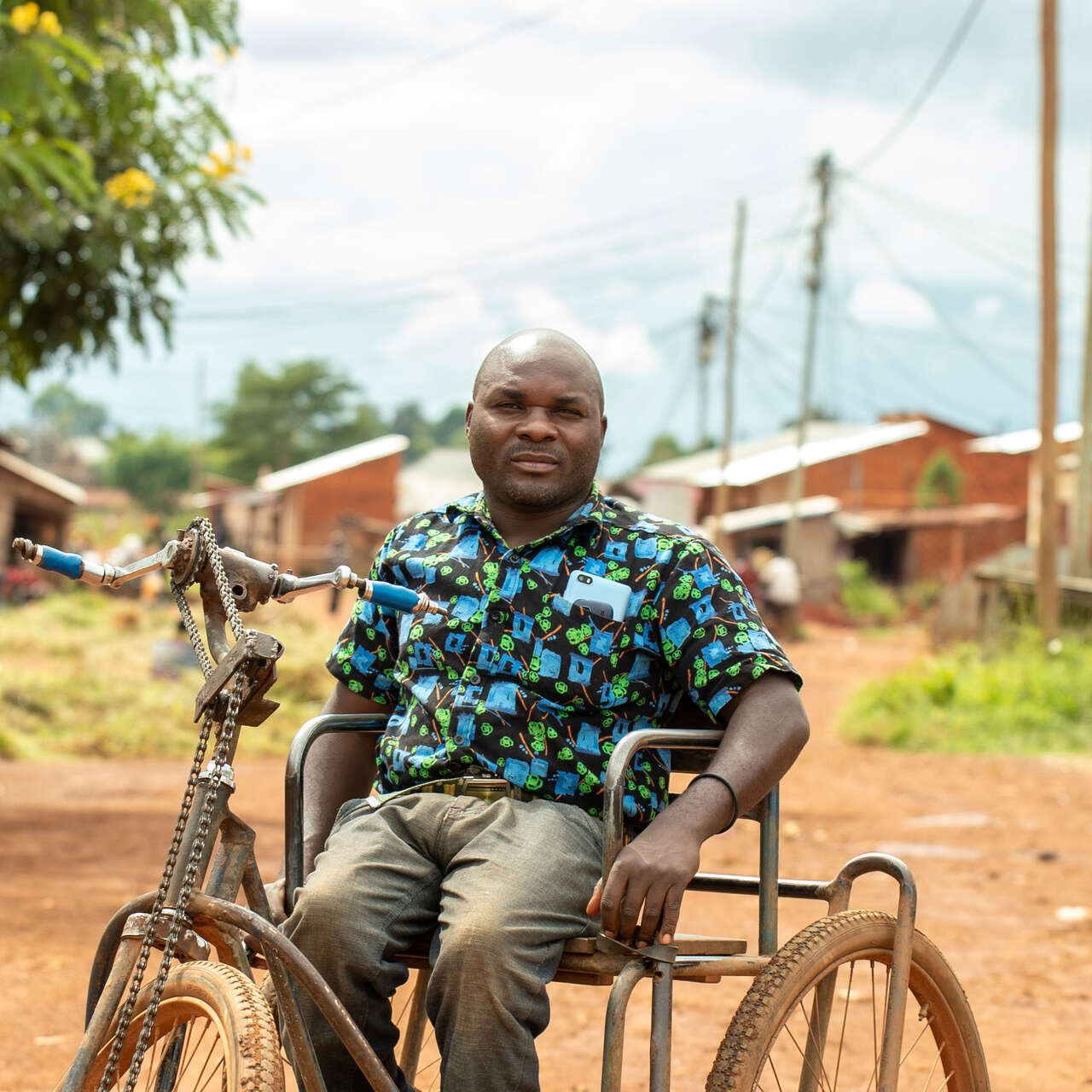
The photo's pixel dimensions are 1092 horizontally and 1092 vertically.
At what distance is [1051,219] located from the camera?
14.0 m

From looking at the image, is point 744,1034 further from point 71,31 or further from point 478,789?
point 71,31

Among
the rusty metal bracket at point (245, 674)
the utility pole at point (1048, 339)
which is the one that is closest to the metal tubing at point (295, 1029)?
the rusty metal bracket at point (245, 674)

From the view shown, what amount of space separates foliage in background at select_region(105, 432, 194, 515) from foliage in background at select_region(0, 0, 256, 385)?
263 ft

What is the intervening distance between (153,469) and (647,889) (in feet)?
303

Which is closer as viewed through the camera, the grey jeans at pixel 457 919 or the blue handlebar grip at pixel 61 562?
the blue handlebar grip at pixel 61 562

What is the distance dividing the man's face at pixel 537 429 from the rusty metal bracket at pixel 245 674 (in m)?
0.65

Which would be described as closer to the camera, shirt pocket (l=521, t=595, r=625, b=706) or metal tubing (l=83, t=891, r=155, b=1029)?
metal tubing (l=83, t=891, r=155, b=1029)

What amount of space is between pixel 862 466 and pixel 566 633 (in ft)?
146

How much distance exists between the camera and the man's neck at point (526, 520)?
2.68m

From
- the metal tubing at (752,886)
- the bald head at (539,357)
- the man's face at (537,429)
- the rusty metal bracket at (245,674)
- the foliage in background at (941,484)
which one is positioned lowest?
the metal tubing at (752,886)

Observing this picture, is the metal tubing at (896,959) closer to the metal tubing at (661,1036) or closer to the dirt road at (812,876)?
the metal tubing at (661,1036)

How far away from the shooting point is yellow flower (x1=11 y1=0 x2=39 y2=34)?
16.7 ft

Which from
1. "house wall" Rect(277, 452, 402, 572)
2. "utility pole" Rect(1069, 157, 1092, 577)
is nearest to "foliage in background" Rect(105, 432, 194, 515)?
"house wall" Rect(277, 452, 402, 572)

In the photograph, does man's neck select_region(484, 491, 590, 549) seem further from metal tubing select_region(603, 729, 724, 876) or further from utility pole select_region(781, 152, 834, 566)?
utility pole select_region(781, 152, 834, 566)
